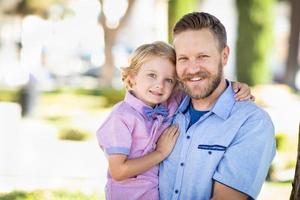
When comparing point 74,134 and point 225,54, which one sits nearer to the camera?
point 225,54

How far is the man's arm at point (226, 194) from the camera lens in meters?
3.31

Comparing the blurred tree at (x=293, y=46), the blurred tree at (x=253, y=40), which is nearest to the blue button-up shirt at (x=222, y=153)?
the blurred tree at (x=253, y=40)

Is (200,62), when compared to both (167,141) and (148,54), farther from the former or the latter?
(167,141)

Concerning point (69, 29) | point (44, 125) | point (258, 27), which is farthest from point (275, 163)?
point (69, 29)

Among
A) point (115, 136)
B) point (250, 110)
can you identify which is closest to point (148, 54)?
point (115, 136)

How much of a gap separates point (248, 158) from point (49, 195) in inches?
146

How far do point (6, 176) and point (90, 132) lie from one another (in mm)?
3757

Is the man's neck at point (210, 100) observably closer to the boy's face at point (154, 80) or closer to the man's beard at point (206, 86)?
the man's beard at point (206, 86)

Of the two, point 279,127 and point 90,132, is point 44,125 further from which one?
point 279,127

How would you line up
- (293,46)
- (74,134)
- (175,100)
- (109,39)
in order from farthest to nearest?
1. (293,46)
2. (109,39)
3. (74,134)
4. (175,100)

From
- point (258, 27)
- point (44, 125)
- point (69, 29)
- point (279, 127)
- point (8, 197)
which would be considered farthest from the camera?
point (69, 29)

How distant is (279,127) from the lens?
1089cm

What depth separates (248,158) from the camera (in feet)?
10.8

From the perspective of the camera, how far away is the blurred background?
30.0ft
